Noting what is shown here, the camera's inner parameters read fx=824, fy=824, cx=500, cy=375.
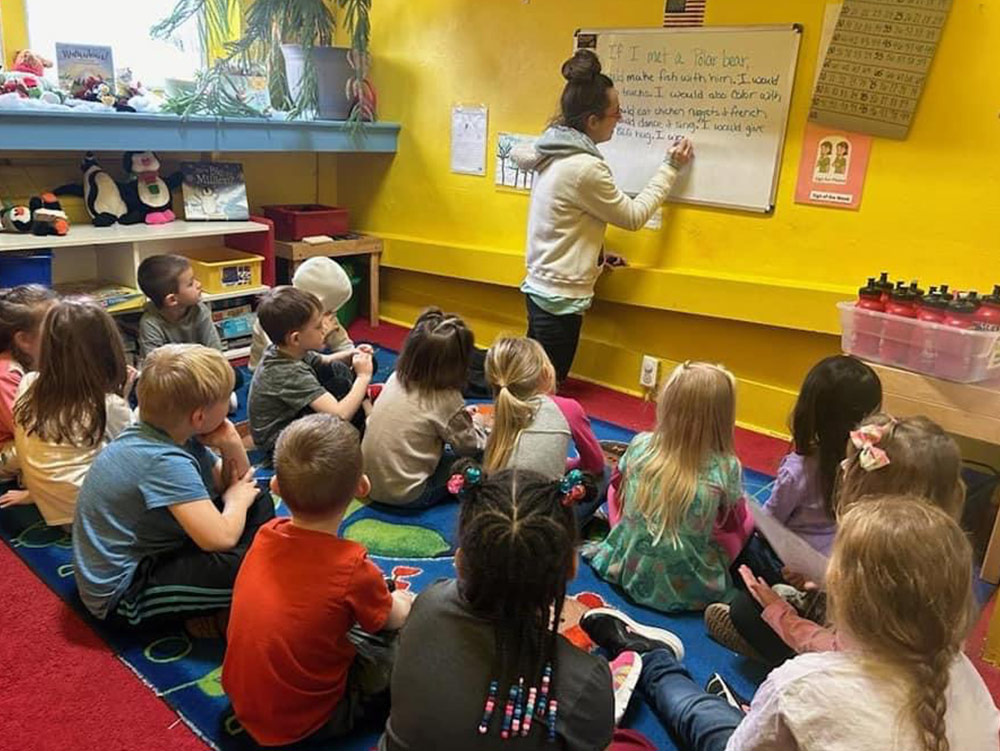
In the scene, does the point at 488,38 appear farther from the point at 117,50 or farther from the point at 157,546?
the point at 157,546

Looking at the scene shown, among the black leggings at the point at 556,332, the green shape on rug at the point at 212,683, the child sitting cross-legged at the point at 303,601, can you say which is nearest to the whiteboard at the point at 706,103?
the black leggings at the point at 556,332

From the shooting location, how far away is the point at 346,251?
13.6 ft

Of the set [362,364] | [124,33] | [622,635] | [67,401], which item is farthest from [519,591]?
[124,33]

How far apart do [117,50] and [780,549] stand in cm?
355

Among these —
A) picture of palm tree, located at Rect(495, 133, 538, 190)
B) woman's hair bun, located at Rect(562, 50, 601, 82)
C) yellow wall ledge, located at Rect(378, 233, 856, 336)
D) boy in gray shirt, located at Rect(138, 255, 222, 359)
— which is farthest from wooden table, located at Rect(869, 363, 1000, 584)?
boy in gray shirt, located at Rect(138, 255, 222, 359)

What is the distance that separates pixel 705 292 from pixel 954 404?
113 centimetres

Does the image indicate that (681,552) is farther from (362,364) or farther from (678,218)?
(678,218)

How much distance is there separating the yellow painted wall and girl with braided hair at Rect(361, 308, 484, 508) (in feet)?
4.22

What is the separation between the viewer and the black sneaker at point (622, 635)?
1795 millimetres

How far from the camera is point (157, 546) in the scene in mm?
1781

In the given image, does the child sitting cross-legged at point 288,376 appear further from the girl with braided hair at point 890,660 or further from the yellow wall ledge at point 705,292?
the girl with braided hair at point 890,660

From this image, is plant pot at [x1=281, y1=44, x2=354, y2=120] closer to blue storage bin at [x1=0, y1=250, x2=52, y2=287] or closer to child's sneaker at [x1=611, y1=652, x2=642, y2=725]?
blue storage bin at [x1=0, y1=250, x2=52, y2=287]

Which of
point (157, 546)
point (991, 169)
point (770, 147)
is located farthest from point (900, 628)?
point (770, 147)

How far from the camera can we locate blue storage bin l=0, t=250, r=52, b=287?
3.02 metres
